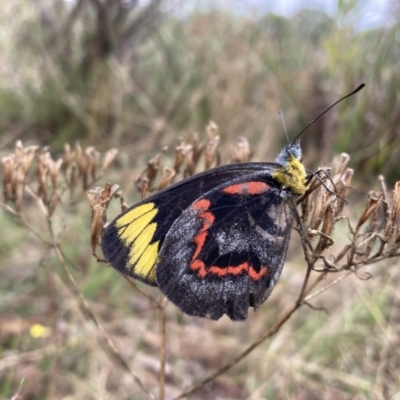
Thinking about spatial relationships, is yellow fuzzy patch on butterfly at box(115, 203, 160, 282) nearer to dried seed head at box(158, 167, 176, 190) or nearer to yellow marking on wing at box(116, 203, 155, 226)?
yellow marking on wing at box(116, 203, 155, 226)

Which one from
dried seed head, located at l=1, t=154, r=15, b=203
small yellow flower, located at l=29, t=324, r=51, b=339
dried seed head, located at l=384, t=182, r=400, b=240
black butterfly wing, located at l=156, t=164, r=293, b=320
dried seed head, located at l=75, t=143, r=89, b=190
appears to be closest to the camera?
dried seed head, located at l=384, t=182, r=400, b=240

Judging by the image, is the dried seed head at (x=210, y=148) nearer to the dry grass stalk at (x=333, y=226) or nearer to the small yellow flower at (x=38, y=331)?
the dry grass stalk at (x=333, y=226)

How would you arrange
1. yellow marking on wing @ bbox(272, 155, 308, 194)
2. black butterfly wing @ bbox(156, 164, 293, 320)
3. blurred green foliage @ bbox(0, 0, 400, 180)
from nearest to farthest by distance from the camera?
1. black butterfly wing @ bbox(156, 164, 293, 320)
2. yellow marking on wing @ bbox(272, 155, 308, 194)
3. blurred green foliage @ bbox(0, 0, 400, 180)

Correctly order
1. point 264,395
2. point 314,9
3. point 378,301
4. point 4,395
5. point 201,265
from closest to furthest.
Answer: point 201,265 → point 4,395 → point 264,395 → point 378,301 → point 314,9

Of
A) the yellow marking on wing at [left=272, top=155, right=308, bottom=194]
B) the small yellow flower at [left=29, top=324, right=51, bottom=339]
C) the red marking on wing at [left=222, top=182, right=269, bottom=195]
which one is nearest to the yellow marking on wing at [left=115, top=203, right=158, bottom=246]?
the red marking on wing at [left=222, top=182, right=269, bottom=195]

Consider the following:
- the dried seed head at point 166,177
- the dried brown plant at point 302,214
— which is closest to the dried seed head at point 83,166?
the dried brown plant at point 302,214

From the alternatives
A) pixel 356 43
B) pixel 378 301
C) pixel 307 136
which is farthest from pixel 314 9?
pixel 378 301

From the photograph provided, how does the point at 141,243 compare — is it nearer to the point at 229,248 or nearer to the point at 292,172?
the point at 229,248

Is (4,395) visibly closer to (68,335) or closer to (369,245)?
(68,335)
